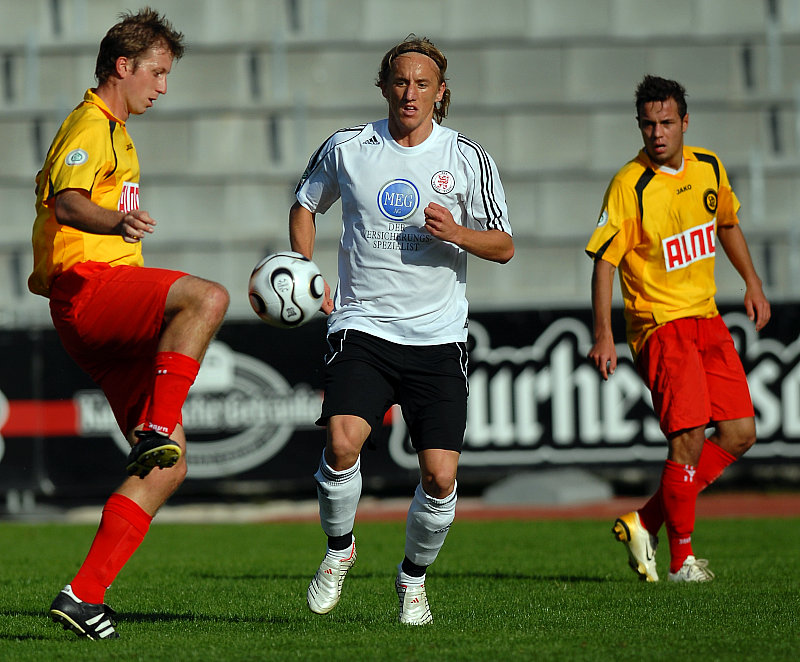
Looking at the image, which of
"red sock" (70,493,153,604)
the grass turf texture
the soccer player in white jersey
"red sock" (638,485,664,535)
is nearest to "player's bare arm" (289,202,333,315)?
the soccer player in white jersey

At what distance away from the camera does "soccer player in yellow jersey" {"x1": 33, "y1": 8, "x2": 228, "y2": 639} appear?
15.0ft

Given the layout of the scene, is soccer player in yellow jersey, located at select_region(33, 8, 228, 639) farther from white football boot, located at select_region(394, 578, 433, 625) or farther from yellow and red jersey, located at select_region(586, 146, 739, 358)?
yellow and red jersey, located at select_region(586, 146, 739, 358)

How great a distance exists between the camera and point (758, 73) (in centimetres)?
1653

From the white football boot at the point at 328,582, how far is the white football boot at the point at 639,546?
6.84ft

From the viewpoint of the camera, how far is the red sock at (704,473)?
694 centimetres

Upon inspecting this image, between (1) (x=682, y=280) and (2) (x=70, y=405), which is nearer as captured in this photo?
(1) (x=682, y=280)

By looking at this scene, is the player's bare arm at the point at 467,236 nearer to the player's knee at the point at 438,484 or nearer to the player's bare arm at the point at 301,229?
the player's bare arm at the point at 301,229

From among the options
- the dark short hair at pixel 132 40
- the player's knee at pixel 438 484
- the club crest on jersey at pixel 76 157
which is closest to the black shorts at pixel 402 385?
the player's knee at pixel 438 484

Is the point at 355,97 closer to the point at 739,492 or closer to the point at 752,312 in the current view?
the point at 739,492

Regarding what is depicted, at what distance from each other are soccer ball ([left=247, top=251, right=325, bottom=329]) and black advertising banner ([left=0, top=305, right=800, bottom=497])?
22.7ft

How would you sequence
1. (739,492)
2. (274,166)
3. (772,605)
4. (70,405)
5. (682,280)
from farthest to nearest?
(274,166) < (739,492) < (70,405) < (682,280) < (772,605)

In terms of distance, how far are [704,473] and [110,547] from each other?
3.63 metres

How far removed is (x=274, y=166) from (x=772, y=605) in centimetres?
1141

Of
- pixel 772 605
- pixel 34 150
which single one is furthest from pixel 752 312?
pixel 34 150
